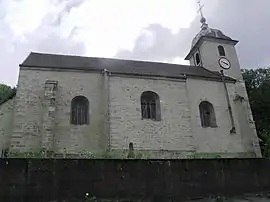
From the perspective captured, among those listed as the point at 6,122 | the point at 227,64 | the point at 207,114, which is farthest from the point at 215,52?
the point at 6,122

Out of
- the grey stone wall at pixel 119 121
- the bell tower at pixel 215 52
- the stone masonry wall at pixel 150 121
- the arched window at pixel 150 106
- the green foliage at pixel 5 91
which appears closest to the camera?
the grey stone wall at pixel 119 121

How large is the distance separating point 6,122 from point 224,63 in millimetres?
19425

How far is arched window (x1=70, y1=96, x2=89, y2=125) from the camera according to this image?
19.5 metres

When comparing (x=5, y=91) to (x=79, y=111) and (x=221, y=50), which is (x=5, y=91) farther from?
(x=221, y=50)

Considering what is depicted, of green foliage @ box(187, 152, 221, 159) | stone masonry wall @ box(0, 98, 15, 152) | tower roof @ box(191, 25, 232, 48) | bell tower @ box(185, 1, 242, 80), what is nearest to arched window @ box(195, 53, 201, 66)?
bell tower @ box(185, 1, 242, 80)

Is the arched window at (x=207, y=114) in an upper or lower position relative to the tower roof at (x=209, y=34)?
lower

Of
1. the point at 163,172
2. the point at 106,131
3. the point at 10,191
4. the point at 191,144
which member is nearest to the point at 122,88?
the point at 106,131

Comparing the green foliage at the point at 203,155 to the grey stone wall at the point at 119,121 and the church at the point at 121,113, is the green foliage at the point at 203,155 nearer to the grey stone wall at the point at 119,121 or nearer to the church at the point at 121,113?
the church at the point at 121,113

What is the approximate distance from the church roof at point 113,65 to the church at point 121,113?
0.27ft

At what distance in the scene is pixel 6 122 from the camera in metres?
19.2

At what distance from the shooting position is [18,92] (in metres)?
19.3

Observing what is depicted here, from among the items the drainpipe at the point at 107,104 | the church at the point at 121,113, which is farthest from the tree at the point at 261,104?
the drainpipe at the point at 107,104

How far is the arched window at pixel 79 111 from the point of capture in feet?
64.1

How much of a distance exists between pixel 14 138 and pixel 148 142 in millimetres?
8523
